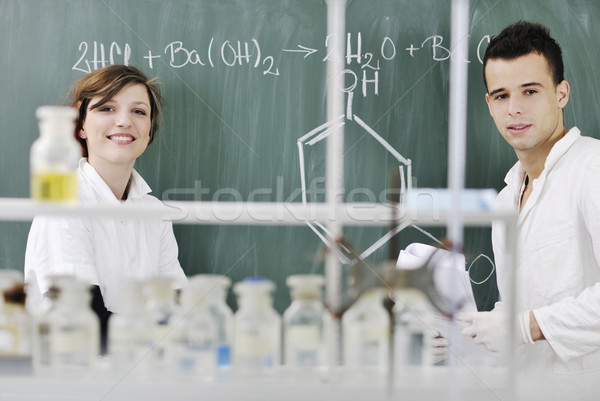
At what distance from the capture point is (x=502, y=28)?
7.92 ft

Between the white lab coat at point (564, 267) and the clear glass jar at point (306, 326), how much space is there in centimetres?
111

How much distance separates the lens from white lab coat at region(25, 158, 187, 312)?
77.4 inches

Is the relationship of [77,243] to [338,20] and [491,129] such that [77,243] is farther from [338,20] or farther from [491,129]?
[491,129]

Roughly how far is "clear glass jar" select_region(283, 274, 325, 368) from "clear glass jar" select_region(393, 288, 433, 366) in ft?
0.46

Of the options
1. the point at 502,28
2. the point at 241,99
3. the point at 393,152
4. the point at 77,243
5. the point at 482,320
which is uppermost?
the point at 502,28

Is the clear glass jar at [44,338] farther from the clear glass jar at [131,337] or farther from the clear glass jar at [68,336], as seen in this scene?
the clear glass jar at [131,337]

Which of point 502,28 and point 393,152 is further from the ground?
point 502,28

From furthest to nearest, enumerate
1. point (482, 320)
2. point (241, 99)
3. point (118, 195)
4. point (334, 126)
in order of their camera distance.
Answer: point (241, 99) < point (118, 195) < point (482, 320) < point (334, 126)

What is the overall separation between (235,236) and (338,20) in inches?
63.8

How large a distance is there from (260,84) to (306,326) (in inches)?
62.0

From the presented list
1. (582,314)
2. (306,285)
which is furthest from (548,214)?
(306,285)

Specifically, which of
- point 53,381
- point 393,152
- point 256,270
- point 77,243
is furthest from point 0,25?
point 53,381

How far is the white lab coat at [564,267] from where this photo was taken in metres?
1.99

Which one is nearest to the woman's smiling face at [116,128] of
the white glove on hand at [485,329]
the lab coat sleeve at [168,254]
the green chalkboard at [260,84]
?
the green chalkboard at [260,84]
